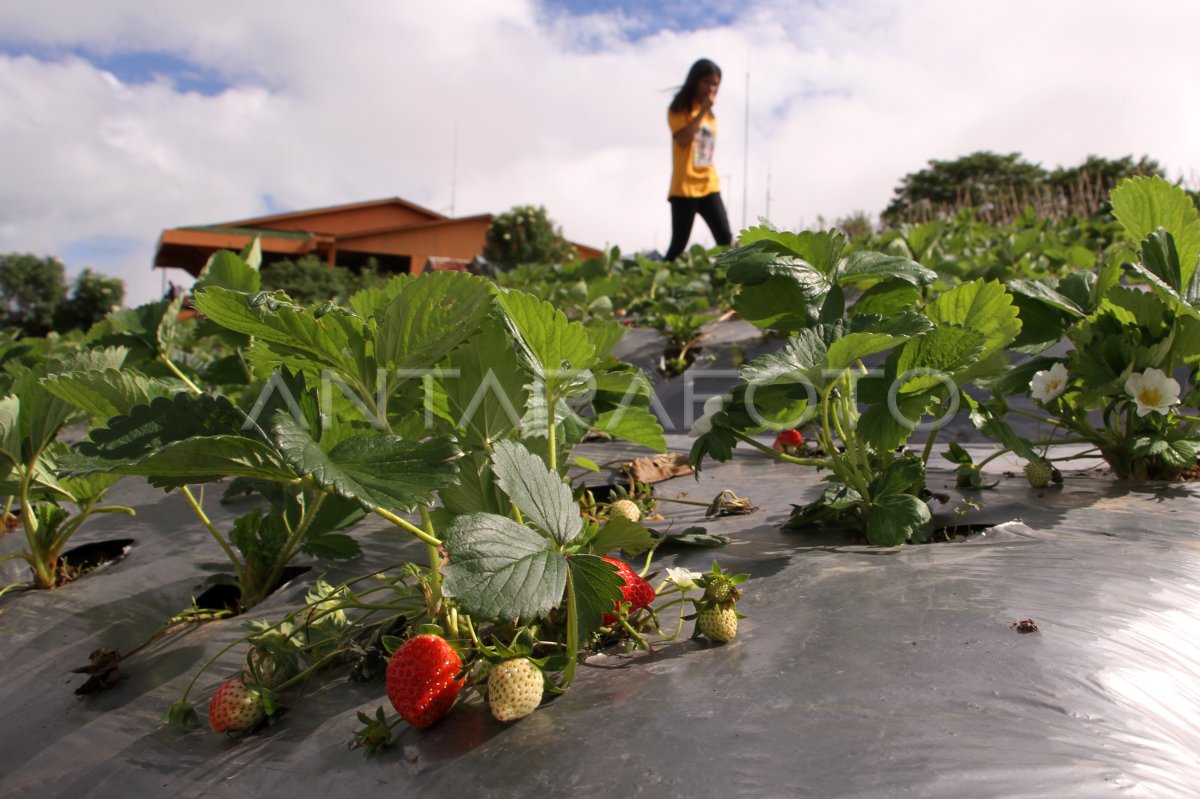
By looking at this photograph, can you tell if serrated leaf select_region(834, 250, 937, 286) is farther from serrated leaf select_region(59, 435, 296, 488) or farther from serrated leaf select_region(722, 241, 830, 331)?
serrated leaf select_region(59, 435, 296, 488)

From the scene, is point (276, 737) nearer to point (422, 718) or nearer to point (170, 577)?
point (422, 718)

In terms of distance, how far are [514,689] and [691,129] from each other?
5.84 meters

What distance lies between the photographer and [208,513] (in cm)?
209

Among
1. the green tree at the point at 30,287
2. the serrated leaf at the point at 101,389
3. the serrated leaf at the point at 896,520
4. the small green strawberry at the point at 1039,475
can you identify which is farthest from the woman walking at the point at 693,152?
the green tree at the point at 30,287

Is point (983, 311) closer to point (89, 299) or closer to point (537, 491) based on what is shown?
point (537, 491)

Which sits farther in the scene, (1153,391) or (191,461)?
(1153,391)

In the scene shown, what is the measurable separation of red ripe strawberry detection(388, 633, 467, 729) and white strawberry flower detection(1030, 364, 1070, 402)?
1.16m

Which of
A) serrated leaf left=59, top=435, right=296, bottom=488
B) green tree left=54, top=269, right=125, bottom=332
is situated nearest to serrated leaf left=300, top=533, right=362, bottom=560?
serrated leaf left=59, top=435, right=296, bottom=488

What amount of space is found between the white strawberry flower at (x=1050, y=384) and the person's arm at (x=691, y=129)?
500cm

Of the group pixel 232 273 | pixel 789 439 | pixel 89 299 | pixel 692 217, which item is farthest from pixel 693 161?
pixel 89 299

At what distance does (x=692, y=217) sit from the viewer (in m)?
6.44

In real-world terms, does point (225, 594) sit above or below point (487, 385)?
below

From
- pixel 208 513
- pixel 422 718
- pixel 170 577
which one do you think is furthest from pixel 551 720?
pixel 208 513

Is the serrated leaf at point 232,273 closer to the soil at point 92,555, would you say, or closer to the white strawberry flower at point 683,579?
the soil at point 92,555
